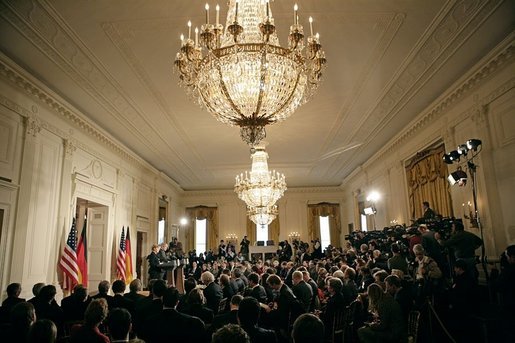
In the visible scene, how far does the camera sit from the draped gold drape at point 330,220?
19.9m

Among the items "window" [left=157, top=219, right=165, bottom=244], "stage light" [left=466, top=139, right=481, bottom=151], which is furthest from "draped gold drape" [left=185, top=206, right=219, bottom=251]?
"stage light" [left=466, top=139, right=481, bottom=151]

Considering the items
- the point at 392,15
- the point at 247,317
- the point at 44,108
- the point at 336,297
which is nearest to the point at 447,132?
the point at 392,15

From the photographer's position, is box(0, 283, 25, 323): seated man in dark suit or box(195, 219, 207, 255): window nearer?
box(0, 283, 25, 323): seated man in dark suit

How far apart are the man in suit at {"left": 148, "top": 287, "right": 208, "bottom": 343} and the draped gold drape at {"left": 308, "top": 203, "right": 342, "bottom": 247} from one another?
56.9ft

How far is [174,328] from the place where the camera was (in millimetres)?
2945

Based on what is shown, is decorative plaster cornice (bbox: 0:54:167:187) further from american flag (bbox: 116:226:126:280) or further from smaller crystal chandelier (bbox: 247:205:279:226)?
smaller crystal chandelier (bbox: 247:205:279:226)

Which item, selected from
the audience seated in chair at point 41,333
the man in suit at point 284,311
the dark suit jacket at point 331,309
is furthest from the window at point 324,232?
the audience seated in chair at point 41,333

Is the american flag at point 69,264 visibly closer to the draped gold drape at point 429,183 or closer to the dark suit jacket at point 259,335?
the dark suit jacket at point 259,335

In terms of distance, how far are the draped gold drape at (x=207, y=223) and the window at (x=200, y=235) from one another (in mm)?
194

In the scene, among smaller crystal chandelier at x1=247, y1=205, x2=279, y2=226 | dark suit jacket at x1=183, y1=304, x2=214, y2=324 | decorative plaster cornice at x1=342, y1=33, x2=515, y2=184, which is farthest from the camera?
smaller crystal chandelier at x1=247, y1=205, x2=279, y2=226

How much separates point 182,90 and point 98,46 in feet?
6.39

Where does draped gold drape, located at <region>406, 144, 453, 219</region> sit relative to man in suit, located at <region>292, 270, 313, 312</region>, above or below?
above

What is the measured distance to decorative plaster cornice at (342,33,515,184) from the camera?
19.5 ft

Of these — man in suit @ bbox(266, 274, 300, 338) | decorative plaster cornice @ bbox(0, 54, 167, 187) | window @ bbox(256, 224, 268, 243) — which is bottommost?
man in suit @ bbox(266, 274, 300, 338)
